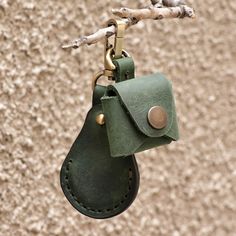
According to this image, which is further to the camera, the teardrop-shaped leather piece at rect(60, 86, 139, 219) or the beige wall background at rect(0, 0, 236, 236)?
the beige wall background at rect(0, 0, 236, 236)

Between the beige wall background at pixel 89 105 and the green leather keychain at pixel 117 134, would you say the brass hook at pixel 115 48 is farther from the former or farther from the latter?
the beige wall background at pixel 89 105

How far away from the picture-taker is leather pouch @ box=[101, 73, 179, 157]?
0.64m

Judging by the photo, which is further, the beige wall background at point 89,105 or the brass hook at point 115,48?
the beige wall background at point 89,105

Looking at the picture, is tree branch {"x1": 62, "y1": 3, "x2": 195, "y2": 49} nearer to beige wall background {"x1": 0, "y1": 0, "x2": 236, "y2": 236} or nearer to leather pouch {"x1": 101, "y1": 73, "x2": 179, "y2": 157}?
leather pouch {"x1": 101, "y1": 73, "x2": 179, "y2": 157}

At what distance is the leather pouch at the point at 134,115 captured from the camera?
2.10ft

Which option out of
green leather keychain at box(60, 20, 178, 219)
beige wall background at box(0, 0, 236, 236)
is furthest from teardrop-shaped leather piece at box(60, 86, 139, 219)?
beige wall background at box(0, 0, 236, 236)

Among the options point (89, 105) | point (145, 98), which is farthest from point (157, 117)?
point (89, 105)

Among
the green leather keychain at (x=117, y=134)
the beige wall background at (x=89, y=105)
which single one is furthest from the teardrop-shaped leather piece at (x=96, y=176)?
the beige wall background at (x=89, y=105)

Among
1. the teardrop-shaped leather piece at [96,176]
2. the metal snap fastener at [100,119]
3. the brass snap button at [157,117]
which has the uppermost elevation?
the brass snap button at [157,117]

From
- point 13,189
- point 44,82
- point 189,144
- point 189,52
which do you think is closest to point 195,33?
point 189,52

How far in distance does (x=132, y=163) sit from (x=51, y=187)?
0.27 meters

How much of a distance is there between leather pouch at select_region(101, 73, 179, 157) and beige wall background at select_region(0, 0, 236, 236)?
253mm

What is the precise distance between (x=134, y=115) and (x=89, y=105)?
340 mm

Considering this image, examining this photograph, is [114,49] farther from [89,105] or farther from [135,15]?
[89,105]
